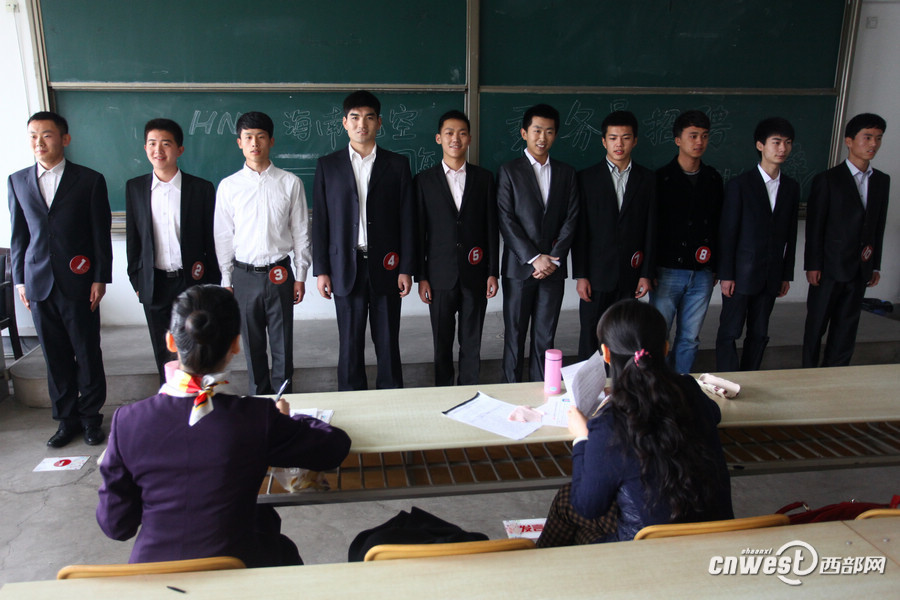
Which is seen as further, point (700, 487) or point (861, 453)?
point (861, 453)

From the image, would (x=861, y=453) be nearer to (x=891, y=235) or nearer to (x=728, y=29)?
(x=728, y=29)

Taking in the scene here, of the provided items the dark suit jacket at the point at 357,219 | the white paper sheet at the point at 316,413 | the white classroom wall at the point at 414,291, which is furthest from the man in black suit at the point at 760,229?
the white paper sheet at the point at 316,413

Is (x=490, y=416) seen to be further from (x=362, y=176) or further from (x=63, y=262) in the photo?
(x=63, y=262)

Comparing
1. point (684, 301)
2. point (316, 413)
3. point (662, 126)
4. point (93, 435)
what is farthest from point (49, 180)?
point (662, 126)

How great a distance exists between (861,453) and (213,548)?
1799 mm

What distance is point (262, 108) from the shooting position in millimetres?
4051

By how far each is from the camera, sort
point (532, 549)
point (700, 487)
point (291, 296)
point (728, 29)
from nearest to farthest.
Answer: point (532, 549) < point (700, 487) < point (291, 296) < point (728, 29)

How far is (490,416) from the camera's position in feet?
6.16

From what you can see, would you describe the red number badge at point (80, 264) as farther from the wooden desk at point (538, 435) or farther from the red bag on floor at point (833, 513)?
the red bag on floor at point (833, 513)

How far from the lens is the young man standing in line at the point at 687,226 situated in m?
3.27

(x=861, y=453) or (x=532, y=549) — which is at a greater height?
(x=532, y=549)

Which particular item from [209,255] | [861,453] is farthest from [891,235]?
[209,255]

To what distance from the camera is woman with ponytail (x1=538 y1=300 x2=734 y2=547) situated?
4.29 feet

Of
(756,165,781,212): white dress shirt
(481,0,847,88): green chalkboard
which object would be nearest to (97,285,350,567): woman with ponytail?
(756,165,781,212): white dress shirt
